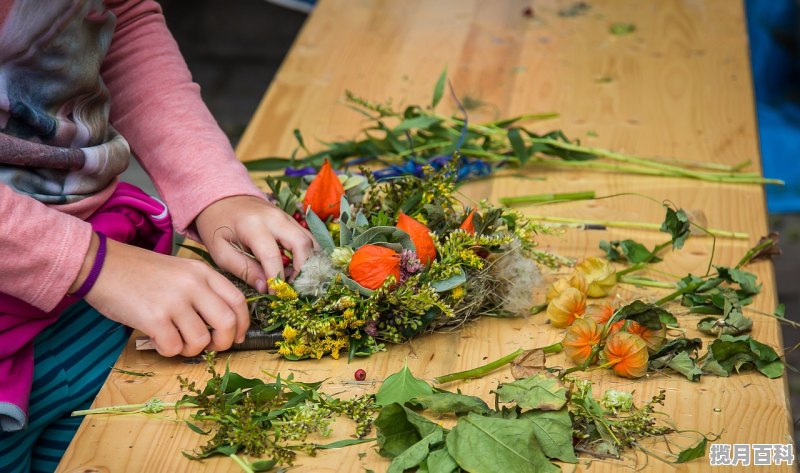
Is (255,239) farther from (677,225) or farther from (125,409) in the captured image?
(677,225)

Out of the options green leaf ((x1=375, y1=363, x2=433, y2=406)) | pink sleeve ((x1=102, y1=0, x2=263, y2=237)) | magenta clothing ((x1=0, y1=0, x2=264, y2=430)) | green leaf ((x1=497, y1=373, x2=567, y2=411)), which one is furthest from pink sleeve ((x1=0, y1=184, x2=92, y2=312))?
green leaf ((x1=497, y1=373, x2=567, y2=411))

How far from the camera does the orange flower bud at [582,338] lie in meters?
1.05

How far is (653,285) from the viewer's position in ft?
4.06

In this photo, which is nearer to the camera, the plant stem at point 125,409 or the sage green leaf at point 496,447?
the sage green leaf at point 496,447

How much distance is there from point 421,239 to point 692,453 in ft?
1.26

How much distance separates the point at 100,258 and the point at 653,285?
0.70 m

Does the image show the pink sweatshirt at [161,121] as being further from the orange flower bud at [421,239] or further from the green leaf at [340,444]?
the green leaf at [340,444]

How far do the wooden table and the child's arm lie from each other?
0.15 m

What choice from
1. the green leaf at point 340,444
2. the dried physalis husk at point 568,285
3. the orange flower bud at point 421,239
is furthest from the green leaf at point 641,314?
the green leaf at point 340,444

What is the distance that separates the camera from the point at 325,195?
1.21 metres

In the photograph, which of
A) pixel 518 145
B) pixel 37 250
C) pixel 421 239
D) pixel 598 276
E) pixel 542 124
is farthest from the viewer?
pixel 542 124

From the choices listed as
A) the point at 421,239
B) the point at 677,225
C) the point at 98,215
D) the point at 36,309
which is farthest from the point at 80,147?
the point at 677,225

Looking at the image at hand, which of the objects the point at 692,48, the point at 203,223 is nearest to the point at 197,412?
the point at 203,223

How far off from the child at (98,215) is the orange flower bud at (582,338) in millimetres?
334
